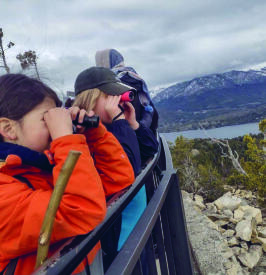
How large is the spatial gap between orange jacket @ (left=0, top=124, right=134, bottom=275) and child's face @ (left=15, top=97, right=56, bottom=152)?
0.40 ft

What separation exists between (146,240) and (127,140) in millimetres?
698

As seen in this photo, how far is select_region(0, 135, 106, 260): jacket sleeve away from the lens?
99cm

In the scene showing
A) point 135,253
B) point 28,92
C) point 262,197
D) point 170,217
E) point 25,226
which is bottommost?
point 262,197

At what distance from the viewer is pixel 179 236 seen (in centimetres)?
193

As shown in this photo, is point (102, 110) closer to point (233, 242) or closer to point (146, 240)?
point (146, 240)

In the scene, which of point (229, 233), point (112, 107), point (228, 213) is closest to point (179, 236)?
point (112, 107)

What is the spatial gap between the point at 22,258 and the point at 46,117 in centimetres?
54

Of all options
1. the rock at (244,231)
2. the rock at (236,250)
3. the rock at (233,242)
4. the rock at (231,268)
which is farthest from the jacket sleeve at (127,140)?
the rock at (244,231)

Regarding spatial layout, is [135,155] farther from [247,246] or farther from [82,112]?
[247,246]

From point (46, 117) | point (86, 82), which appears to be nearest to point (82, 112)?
point (46, 117)

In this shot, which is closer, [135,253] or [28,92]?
[135,253]

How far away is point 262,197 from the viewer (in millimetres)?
16875

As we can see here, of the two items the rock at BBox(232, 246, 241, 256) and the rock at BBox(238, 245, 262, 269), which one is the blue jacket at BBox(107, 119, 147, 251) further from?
the rock at BBox(232, 246, 241, 256)

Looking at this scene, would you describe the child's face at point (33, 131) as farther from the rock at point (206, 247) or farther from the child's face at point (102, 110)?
the rock at point (206, 247)
